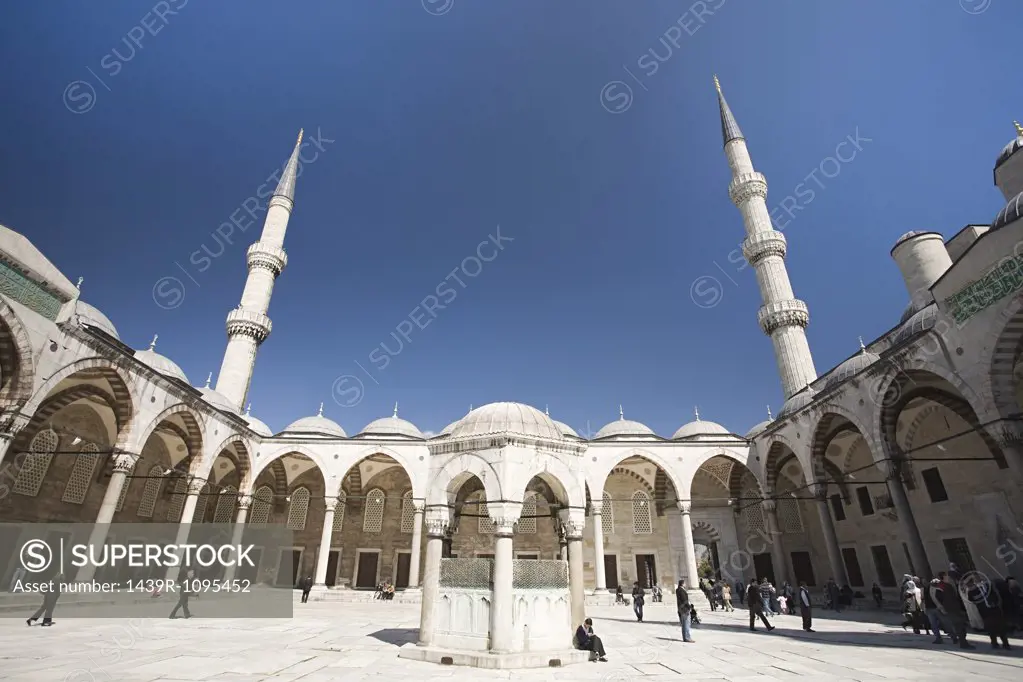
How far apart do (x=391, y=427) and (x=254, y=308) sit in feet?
26.8

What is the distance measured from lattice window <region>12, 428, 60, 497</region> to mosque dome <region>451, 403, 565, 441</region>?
528 inches

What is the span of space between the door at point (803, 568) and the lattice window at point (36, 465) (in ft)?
84.2

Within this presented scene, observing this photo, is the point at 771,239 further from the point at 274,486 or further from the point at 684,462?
the point at 274,486

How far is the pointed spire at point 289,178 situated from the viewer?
2594 centimetres

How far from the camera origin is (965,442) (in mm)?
13578

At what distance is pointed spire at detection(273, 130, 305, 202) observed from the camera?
25938 millimetres

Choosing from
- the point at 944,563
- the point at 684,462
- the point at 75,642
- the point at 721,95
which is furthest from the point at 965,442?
the point at 721,95

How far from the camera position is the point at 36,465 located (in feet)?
46.9

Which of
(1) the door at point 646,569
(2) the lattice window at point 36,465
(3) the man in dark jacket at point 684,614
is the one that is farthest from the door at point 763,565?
(2) the lattice window at point 36,465

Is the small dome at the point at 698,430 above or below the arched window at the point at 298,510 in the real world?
above

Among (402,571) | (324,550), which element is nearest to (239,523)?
(324,550)

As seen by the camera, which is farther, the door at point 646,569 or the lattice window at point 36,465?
the door at point 646,569

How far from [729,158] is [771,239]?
5889mm

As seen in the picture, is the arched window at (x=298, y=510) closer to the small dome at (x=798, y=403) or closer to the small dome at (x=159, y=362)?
the small dome at (x=159, y=362)
